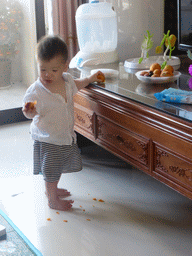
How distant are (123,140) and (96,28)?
1.17 metres

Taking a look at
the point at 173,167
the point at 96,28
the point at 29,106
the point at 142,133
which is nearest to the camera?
the point at 173,167

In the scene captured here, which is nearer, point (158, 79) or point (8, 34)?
point (158, 79)

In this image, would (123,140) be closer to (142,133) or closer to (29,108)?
(142,133)

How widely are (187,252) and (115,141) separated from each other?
56 centimetres

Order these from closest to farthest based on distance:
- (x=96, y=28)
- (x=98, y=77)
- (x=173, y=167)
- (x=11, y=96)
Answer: (x=173, y=167) → (x=98, y=77) → (x=96, y=28) → (x=11, y=96)

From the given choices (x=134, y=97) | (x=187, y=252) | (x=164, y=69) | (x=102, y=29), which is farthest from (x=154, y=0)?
(x=187, y=252)

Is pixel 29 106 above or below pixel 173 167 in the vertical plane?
above

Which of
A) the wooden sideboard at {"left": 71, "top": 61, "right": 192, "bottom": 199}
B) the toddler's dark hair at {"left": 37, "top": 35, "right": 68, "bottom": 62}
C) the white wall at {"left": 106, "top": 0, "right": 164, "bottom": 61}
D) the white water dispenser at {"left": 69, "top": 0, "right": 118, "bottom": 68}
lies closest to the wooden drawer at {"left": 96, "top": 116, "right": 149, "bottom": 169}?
the wooden sideboard at {"left": 71, "top": 61, "right": 192, "bottom": 199}

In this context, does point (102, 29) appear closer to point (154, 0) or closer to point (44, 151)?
point (154, 0)

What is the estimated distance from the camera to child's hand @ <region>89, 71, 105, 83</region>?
76.3 inches

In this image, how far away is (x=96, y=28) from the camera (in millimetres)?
2637

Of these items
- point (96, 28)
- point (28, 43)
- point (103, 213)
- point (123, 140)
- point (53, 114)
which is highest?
point (96, 28)

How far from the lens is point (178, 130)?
137 centimetres

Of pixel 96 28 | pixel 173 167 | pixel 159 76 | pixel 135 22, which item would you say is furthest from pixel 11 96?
pixel 173 167
